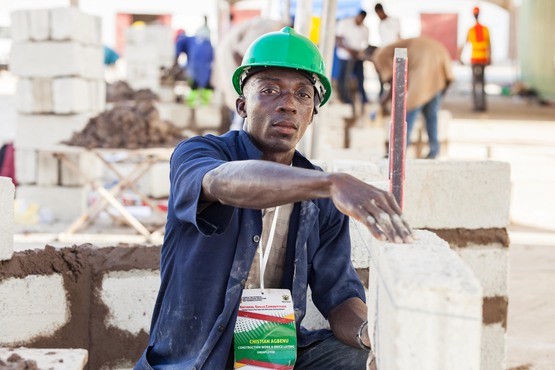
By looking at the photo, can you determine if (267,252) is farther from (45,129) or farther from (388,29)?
(388,29)

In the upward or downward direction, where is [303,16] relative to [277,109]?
upward

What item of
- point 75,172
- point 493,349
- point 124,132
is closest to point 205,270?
point 493,349

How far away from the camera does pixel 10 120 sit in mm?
18000

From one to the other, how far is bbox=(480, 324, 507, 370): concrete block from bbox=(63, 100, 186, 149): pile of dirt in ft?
15.8

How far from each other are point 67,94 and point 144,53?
8699 mm

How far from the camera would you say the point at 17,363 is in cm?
278

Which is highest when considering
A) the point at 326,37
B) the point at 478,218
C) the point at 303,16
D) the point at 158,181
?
the point at 303,16

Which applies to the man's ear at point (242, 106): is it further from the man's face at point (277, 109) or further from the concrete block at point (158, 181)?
the concrete block at point (158, 181)

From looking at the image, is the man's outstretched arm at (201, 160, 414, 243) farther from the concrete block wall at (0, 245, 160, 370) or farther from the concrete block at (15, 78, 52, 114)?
the concrete block at (15, 78, 52, 114)

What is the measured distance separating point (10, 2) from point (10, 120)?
14.3 m

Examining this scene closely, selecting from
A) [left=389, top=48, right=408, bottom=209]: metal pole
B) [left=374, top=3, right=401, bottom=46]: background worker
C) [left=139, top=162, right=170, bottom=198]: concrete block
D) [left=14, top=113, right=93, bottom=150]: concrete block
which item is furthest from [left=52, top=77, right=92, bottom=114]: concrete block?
[left=389, top=48, right=408, bottom=209]: metal pole

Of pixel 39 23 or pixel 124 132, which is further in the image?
pixel 39 23

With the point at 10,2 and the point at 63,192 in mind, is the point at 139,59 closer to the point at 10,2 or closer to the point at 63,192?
the point at 63,192

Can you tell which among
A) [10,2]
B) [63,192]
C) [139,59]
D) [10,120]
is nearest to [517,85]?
[139,59]
